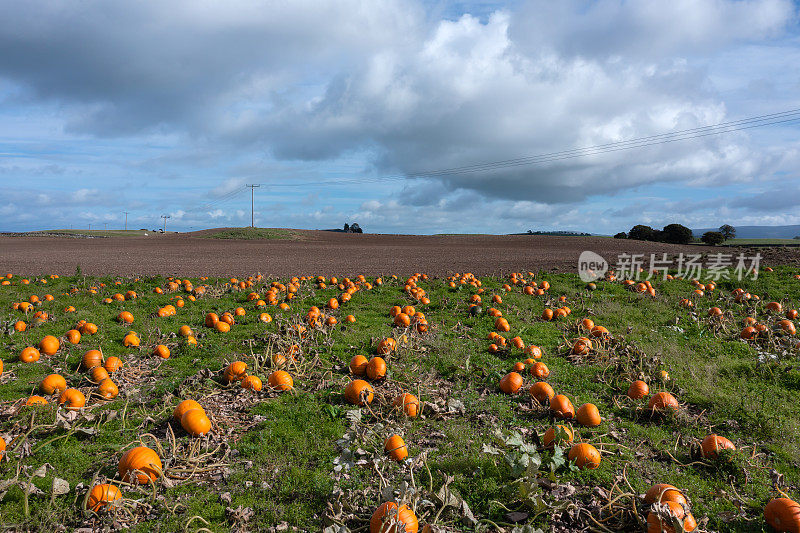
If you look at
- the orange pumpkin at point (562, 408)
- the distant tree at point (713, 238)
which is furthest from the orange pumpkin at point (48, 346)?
the distant tree at point (713, 238)

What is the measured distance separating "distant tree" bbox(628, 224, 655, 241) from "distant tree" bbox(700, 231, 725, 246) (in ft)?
22.6

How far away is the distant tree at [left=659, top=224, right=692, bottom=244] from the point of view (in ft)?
217

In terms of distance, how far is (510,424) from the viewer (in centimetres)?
724

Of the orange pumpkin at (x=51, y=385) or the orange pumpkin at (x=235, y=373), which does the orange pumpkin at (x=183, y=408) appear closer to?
the orange pumpkin at (x=235, y=373)

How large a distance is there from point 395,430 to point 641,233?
75.0 metres

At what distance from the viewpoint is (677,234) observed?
67125 mm

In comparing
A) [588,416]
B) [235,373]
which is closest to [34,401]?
[235,373]

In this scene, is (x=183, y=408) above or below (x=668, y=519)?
above

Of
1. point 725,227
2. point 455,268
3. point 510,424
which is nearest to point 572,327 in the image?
point 510,424

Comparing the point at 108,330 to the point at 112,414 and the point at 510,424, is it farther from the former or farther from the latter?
the point at 510,424

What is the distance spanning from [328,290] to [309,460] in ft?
40.5

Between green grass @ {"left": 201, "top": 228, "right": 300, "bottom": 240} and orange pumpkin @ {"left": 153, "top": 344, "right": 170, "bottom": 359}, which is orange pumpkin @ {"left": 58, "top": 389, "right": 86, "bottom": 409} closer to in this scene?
orange pumpkin @ {"left": 153, "top": 344, "right": 170, "bottom": 359}

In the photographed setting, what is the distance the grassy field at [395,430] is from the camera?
517 cm

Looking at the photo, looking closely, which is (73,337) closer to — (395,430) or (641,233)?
(395,430)
